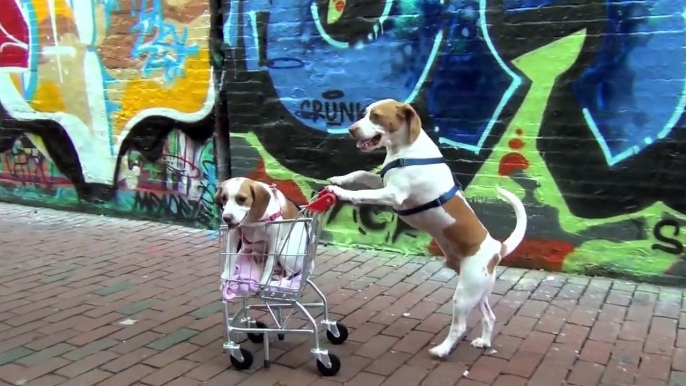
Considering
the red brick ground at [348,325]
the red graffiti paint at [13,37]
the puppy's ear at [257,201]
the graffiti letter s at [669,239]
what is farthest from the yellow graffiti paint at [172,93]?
the graffiti letter s at [669,239]

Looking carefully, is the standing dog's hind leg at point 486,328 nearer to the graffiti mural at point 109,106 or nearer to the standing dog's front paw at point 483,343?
the standing dog's front paw at point 483,343

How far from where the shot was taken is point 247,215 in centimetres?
364

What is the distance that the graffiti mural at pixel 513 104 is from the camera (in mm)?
5152

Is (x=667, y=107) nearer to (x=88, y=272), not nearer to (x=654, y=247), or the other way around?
(x=654, y=247)

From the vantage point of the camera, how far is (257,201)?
3.67m

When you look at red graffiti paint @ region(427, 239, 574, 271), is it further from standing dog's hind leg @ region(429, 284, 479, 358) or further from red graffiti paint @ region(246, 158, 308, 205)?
red graffiti paint @ region(246, 158, 308, 205)

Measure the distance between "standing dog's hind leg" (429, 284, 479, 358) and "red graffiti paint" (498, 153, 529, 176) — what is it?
2.12 metres

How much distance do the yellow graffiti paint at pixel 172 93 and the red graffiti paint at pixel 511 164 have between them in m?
3.39

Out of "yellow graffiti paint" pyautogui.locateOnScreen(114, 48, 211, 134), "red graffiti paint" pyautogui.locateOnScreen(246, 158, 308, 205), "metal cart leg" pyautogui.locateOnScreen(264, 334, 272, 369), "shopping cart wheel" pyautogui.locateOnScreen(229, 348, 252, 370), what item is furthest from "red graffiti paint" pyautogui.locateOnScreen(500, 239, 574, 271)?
"yellow graffiti paint" pyautogui.locateOnScreen(114, 48, 211, 134)

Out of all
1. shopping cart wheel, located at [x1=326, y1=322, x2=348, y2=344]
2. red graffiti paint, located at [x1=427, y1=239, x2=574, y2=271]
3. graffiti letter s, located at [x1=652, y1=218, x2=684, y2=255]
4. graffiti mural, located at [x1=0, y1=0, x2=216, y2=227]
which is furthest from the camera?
graffiti mural, located at [x1=0, y1=0, x2=216, y2=227]

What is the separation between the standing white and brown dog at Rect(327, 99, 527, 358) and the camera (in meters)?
3.68

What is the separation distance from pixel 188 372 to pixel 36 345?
1250 mm

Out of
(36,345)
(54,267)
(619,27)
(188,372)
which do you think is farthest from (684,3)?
(54,267)

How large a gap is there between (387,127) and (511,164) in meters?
2.37
